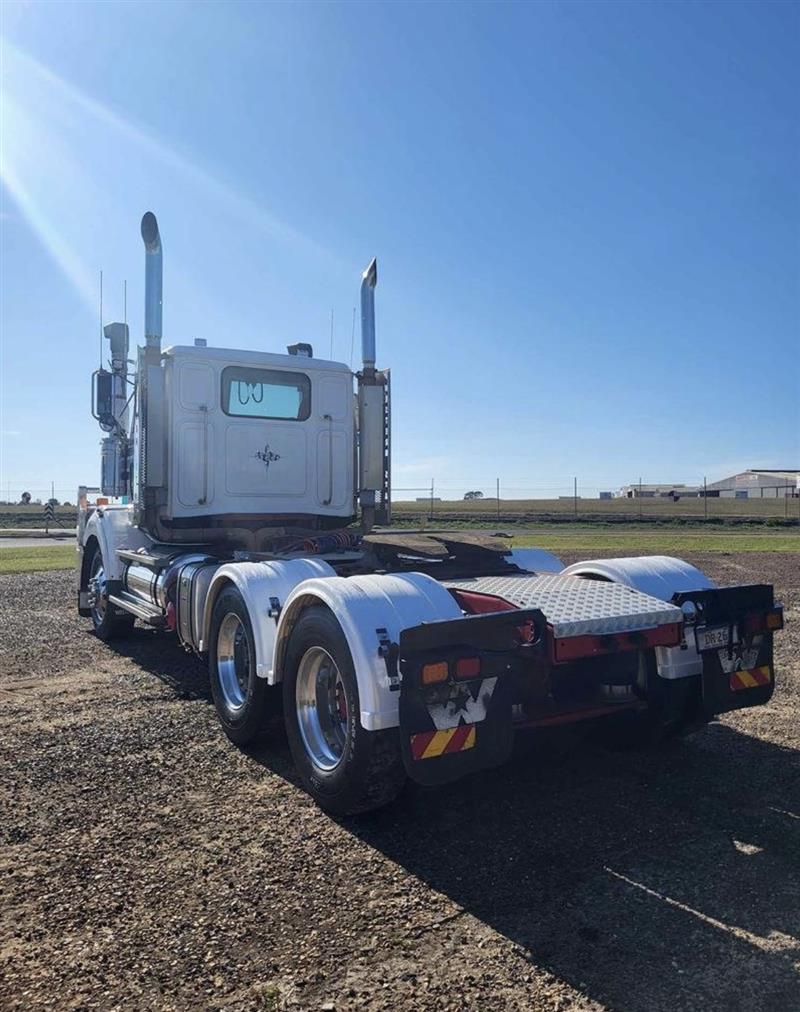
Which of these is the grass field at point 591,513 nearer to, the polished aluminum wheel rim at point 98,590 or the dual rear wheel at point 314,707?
the polished aluminum wheel rim at point 98,590

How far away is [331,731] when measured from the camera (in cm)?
446

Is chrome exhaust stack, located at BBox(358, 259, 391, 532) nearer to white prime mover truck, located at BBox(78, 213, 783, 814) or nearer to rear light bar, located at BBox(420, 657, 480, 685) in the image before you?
white prime mover truck, located at BBox(78, 213, 783, 814)

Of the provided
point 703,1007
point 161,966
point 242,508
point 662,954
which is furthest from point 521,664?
point 242,508

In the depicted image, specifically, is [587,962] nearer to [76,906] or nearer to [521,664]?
[521,664]

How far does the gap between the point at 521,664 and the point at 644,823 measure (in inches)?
40.4

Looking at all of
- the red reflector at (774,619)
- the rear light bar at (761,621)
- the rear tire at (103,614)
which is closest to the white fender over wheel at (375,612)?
the rear light bar at (761,621)

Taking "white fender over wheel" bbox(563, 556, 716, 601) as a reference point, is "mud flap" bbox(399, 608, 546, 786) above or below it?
below

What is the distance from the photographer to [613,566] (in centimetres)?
544

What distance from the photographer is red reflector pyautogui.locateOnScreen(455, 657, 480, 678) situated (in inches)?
146

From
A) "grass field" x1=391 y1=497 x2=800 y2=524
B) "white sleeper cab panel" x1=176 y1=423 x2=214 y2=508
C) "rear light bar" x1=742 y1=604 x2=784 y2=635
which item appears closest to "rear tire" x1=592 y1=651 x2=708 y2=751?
"rear light bar" x1=742 y1=604 x2=784 y2=635

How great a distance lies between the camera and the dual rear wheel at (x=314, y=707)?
3.89 meters

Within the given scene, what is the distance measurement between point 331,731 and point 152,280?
196 inches

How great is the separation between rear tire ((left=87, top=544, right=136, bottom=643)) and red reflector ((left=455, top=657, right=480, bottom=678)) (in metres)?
5.98

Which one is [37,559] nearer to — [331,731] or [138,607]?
[138,607]
